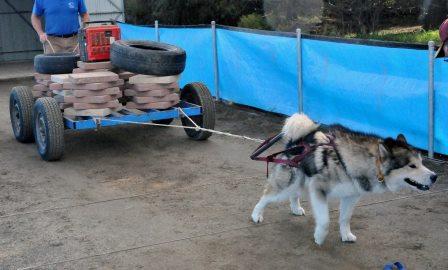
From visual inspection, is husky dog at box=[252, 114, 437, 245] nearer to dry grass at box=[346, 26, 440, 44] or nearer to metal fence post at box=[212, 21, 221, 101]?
metal fence post at box=[212, 21, 221, 101]

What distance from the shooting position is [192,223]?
18.0ft

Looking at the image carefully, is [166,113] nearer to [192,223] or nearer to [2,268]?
[192,223]

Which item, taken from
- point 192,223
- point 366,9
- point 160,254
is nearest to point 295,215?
point 192,223

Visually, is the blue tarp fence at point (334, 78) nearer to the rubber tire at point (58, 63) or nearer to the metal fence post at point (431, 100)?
the metal fence post at point (431, 100)

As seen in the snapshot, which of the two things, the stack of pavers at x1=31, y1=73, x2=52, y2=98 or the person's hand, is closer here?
the stack of pavers at x1=31, y1=73, x2=52, y2=98

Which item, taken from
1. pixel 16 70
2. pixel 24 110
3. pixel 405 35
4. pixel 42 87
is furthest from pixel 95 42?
pixel 405 35

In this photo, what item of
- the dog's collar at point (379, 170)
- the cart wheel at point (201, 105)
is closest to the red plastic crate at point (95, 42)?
the cart wheel at point (201, 105)

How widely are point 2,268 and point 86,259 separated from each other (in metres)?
0.62

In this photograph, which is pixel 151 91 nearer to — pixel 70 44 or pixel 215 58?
pixel 70 44

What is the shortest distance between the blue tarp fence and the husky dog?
2369mm

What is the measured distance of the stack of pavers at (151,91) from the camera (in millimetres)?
7461

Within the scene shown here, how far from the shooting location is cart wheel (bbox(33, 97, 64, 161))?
282 inches

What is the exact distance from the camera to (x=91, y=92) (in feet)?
23.7

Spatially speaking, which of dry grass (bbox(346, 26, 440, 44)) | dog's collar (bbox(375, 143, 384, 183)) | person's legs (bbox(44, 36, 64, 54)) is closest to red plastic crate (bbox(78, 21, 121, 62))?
person's legs (bbox(44, 36, 64, 54))
